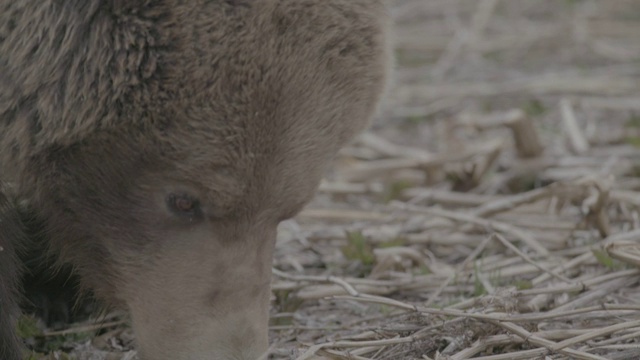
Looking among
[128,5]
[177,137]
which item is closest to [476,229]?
[177,137]

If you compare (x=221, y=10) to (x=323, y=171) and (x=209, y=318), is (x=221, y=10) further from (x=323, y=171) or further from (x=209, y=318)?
(x=209, y=318)

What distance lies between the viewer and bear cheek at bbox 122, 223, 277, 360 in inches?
138

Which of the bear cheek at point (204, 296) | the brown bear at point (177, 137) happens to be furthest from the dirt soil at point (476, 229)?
the brown bear at point (177, 137)

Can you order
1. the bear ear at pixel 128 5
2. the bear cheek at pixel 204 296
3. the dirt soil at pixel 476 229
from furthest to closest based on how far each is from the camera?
the dirt soil at pixel 476 229
the bear cheek at pixel 204 296
the bear ear at pixel 128 5

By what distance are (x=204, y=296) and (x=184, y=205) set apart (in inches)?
10.8

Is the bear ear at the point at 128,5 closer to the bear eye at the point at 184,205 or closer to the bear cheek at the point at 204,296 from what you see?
the bear eye at the point at 184,205

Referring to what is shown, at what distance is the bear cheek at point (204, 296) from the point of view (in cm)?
351

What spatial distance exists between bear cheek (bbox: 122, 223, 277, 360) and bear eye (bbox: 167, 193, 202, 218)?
0.06 metres

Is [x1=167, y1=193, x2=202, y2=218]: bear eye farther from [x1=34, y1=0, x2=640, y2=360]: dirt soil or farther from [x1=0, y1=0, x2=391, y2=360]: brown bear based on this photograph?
[x1=34, y1=0, x2=640, y2=360]: dirt soil

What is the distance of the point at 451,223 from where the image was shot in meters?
5.40

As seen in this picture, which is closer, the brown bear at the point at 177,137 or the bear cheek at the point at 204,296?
the brown bear at the point at 177,137

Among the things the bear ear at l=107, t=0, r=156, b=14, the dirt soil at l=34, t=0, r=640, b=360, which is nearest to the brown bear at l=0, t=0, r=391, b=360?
the bear ear at l=107, t=0, r=156, b=14

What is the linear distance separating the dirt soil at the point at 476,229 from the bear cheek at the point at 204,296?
0.21 meters

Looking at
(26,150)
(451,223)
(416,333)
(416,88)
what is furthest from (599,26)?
(26,150)
